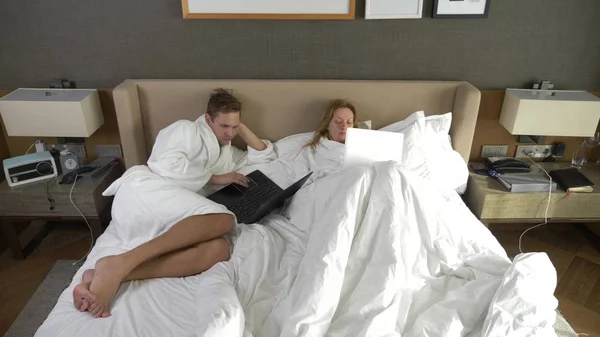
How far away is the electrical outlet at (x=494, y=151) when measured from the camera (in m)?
2.55

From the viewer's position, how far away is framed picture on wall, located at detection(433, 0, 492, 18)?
224cm

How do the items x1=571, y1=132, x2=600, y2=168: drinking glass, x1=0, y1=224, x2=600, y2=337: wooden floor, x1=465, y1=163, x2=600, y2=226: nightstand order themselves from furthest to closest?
x1=571, y1=132, x2=600, y2=168: drinking glass
x1=465, y1=163, x2=600, y2=226: nightstand
x1=0, y1=224, x2=600, y2=337: wooden floor

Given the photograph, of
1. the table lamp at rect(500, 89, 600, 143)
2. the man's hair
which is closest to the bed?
the man's hair

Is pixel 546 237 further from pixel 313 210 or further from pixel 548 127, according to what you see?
pixel 313 210

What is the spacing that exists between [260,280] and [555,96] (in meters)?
1.88

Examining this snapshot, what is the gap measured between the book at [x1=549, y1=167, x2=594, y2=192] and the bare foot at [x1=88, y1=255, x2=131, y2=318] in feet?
6.86

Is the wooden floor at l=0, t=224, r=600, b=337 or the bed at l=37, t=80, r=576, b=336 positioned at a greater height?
the bed at l=37, t=80, r=576, b=336

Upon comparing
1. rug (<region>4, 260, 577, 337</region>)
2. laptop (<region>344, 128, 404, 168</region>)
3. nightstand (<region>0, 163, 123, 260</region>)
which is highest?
laptop (<region>344, 128, 404, 168</region>)

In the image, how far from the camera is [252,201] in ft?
6.52

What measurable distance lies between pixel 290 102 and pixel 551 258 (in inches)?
67.8

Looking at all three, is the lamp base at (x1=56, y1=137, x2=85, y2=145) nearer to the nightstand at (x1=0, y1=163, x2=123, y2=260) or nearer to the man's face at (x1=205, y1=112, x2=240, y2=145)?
the nightstand at (x1=0, y1=163, x2=123, y2=260)

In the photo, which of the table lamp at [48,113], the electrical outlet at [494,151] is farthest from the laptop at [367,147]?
the table lamp at [48,113]

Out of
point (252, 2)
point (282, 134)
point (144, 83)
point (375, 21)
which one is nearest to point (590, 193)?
point (375, 21)

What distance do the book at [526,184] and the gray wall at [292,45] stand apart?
0.56 metres
